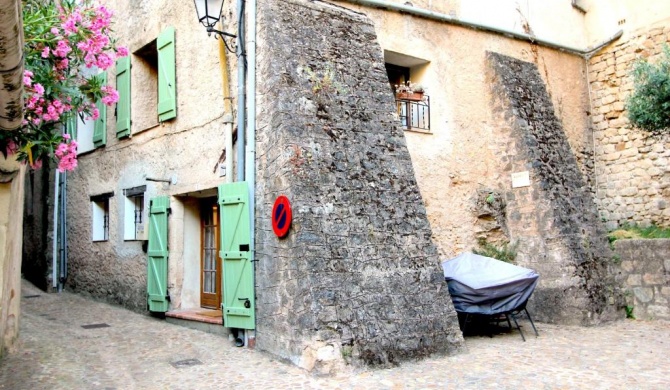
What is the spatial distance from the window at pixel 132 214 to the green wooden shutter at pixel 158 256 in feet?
2.97

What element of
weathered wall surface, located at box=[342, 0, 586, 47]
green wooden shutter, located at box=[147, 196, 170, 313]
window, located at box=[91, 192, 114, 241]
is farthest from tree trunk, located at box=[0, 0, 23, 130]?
window, located at box=[91, 192, 114, 241]

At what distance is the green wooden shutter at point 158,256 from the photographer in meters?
8.40

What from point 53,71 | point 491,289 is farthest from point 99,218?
point 491,289

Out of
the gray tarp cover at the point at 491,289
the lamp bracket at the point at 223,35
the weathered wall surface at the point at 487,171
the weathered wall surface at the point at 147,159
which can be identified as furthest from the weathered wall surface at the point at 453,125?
the weathered wall surface at the point at 147,159

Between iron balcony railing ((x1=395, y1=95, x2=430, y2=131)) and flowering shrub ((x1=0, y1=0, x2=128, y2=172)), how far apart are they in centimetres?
425

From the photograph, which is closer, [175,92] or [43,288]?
[175,92]

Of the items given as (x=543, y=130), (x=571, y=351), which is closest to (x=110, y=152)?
(x=543, y=130)

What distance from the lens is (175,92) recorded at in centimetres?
856

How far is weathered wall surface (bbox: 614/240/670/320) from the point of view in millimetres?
8289

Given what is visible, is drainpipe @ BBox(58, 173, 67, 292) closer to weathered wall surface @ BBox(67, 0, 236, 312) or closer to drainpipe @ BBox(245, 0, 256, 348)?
weathered wall surface @ BBox(67, 0, 236, 312)

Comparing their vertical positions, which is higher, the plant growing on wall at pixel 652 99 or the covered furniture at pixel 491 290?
the plant growing on wall at pixel 652 99

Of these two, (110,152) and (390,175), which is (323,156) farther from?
(110,152)

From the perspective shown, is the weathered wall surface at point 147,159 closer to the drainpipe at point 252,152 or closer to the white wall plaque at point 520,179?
the drainpipe at point 252,152

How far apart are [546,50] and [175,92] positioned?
6.50 meters
